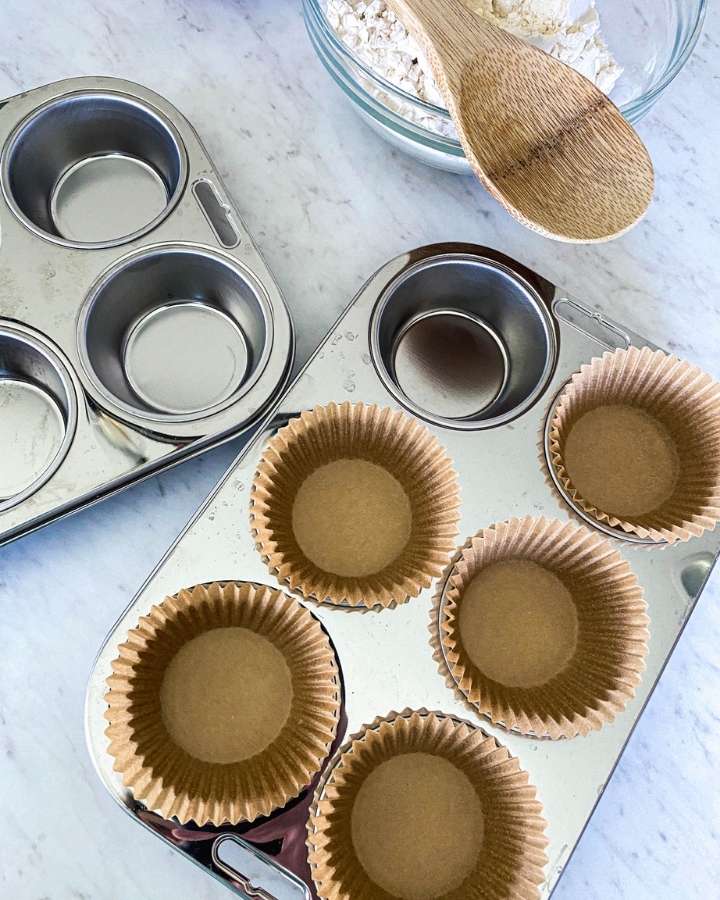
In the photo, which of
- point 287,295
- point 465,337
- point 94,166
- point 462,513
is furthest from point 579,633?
point 94,166

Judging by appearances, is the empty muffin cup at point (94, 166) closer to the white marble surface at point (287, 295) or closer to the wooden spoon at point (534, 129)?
the white marble surface at point (287, 295)

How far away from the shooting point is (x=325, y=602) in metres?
0.80

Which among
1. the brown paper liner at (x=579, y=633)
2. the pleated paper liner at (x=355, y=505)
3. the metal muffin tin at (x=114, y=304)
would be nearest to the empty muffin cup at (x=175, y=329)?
the metal muffin tin at (x=114, y=304)

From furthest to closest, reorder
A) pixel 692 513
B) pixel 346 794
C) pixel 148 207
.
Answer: pixel 148 207
pixel 692 513
pixel 346 794

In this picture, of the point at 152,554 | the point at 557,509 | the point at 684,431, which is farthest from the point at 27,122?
the point at 684,431

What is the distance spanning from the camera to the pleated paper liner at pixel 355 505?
2.66ft

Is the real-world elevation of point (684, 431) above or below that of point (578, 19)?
below

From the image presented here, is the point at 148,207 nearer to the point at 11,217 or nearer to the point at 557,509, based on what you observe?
the point at 11,217

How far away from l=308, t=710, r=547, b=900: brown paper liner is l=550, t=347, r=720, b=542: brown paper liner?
0.30 metres

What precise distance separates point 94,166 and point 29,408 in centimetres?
38

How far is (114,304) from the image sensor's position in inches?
36.7

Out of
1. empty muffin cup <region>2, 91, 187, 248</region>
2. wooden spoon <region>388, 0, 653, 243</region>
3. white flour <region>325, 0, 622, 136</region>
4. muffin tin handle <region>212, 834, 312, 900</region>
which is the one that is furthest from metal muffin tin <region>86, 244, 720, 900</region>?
empty muffin cup <region>2, 91, 187, 248</region>

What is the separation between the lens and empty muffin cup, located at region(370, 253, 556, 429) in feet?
3.06

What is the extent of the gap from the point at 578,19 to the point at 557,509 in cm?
67
